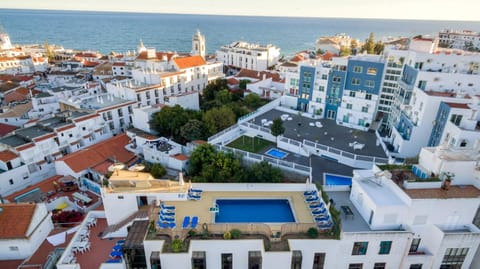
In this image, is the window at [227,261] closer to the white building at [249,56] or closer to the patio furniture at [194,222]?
the patio furniture at [194,222]

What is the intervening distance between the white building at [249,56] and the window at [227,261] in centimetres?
8099

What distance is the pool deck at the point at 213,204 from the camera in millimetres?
20812

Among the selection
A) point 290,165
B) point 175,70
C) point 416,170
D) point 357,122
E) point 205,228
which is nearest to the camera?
point 205,228

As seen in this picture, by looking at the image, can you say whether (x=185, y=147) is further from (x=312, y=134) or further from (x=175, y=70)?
(x=175, y=70)

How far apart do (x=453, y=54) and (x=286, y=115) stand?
964 inches

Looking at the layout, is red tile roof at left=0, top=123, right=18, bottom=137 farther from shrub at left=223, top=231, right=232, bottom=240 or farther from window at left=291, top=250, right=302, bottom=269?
window at left=291, top=250, right=302, bottom=269

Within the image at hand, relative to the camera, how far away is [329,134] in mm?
41688

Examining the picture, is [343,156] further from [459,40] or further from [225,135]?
[459,40]

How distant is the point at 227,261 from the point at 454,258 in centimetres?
1621

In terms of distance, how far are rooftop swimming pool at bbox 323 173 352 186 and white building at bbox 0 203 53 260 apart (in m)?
27.9

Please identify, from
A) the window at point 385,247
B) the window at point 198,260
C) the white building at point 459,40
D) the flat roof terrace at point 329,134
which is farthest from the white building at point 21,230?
the white building at point 459,40

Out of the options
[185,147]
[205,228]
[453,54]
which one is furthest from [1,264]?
[453,54]

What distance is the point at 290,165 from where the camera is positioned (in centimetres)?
3378

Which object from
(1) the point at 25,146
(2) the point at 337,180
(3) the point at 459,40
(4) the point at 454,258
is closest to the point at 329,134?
(2) the point at 337,180
